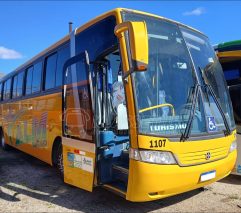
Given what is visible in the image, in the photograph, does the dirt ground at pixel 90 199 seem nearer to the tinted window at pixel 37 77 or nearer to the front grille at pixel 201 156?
the front grille at pixel 201 156

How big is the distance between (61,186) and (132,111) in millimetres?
3157

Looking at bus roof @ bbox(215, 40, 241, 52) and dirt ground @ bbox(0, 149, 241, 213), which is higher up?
bus roof @ bbox(215, 40, 241, 52)

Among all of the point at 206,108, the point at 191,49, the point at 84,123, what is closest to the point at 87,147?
the point at 84,123

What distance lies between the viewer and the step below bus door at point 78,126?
Result: 555cm

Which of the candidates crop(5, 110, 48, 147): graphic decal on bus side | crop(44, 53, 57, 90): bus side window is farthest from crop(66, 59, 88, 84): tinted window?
crop(5, 110, 48, 147): graphic decal on bus side

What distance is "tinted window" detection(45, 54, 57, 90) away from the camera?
7676mm

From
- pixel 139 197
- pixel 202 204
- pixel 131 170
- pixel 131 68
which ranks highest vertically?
pixel 131 68

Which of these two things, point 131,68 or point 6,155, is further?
point 6,155

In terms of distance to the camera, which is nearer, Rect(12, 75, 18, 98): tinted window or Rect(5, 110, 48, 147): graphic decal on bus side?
Rect(5, 110, 48, 147): graphic decal on bus side

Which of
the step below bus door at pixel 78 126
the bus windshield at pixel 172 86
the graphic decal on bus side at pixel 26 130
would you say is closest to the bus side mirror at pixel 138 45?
the bus windshield at pixel 172 86

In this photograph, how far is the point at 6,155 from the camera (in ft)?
38.8

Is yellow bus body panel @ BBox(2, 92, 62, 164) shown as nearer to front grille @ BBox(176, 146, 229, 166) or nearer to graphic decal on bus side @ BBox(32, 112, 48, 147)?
graphic decal on bus side @ BBox(32, 112, 48, 147)

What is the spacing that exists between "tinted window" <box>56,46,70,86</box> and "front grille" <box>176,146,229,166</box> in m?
3.39

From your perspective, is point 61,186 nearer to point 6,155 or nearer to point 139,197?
point 139,197
